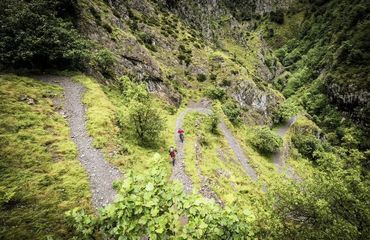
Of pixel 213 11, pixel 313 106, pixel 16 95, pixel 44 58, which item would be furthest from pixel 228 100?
→ pixel 213 11

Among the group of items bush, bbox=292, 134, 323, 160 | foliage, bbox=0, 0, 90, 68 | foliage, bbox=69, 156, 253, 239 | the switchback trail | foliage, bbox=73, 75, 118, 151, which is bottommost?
bush, bbox=292, 134, 323, 160

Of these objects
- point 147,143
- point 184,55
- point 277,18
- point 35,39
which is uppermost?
point 277,18

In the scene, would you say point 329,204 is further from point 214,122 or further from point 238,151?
point 214,122

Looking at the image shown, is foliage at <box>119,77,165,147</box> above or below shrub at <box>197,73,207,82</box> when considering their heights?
below

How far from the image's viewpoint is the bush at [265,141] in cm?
4619

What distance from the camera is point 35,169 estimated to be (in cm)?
1702

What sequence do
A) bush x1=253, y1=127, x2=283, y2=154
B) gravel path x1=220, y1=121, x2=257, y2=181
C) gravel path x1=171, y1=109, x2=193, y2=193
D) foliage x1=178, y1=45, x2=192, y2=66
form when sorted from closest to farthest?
gravel path x1=171, y1=109, x2=193, y2=193
gravel path x1=220, y1=121, x2=257, y2=181
bush x1=253, y1=127, x2=283, y2=154
foliage x1=178, y1=45, x2=192, y2=66

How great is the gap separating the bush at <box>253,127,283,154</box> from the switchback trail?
6.05 meters

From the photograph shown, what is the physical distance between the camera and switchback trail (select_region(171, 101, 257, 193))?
23.7 meters

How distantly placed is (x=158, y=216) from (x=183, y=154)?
902 inches

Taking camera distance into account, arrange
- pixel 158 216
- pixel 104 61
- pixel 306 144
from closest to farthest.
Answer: pixel 158 216
pixel 104 61
pixel 306 144

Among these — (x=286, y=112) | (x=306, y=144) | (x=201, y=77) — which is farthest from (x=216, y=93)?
(x=306, y=144)

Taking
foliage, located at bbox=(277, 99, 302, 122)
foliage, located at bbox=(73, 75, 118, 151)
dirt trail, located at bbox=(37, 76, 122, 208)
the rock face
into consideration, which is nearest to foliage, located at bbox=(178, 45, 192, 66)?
the rock face

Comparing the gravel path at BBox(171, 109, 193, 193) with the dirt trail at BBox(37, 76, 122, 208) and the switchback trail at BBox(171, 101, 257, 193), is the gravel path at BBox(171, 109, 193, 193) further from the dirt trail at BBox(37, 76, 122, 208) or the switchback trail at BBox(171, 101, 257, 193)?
the dirt trail at BBox(37, 76, 122, 208)
